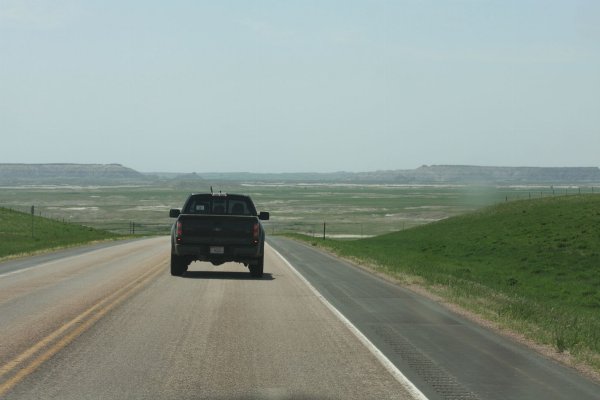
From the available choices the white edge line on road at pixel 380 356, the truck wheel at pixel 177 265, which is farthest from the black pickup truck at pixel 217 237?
the white edge line on road at pixel 380 356

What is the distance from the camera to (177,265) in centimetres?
2373

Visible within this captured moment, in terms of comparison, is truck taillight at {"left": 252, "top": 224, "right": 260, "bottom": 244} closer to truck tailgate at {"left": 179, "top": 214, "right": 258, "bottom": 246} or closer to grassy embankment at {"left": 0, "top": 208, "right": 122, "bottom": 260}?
truck tailgate at {"left": 179, "top": 214, "right": 258, "bottom": 246}

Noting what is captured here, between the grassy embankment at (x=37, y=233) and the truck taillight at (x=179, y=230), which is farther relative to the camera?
the grassy embankment at (x=37, y=233)

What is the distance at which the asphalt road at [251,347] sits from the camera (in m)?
9.18

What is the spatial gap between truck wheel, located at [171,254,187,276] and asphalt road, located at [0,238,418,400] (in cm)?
209

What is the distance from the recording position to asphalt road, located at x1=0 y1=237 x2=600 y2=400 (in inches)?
361

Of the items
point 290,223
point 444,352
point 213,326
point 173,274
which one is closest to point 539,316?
point 444,352

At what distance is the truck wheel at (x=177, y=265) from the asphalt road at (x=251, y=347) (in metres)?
2.49

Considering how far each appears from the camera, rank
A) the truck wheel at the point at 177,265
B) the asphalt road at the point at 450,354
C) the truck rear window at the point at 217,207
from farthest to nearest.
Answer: the truck rear window at the point at 217,207 → the truck wheel at the point at 177,265 → the asphalt road at the point at 450,354

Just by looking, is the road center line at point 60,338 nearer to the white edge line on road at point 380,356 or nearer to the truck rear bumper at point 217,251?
the truck rear bumper at point 217,251

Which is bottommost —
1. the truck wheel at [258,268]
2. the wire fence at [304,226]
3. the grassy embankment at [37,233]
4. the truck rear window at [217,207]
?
the wire fence at [304,226]

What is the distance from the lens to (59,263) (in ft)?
97.1

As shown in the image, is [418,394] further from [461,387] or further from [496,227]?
[496,227]

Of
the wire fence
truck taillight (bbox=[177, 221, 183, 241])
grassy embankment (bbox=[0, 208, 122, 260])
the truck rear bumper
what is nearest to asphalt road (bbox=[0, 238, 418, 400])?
the truck rear bumper
